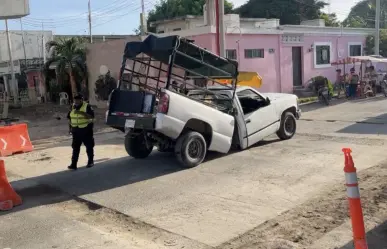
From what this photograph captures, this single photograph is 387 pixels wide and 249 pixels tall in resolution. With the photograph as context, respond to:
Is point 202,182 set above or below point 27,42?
below

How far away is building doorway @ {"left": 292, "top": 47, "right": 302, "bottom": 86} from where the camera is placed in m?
24.6

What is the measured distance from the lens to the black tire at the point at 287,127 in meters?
11.3


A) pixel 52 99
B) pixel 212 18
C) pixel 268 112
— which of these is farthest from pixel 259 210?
pixel 52 99

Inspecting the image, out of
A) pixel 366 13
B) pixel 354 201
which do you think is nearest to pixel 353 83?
pixel 354 201

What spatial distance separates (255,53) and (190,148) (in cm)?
1341

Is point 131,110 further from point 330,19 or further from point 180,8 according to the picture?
point 330,19

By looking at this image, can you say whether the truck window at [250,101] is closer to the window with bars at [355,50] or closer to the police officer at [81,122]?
the police officer at [81,122]

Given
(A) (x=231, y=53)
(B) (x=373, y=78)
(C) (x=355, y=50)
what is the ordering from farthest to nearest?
1. (C) (x=355, y=50)
2. (B) (x=373, y=78)
3. (A) (x=231, y=53)

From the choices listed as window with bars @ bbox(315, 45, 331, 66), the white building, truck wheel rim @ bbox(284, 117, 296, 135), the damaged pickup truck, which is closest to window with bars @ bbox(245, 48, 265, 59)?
window with bars @ bbox(315, 45, 331, 66)

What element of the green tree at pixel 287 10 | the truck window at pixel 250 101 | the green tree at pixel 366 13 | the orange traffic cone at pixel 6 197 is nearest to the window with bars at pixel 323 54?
the truck window at pixel 250 101

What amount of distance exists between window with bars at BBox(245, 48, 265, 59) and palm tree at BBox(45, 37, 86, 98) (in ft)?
32.8

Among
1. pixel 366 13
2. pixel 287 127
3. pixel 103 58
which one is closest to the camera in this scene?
pixel 287 127

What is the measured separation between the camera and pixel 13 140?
41.2 feet

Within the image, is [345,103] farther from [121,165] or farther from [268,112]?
[121,165]
